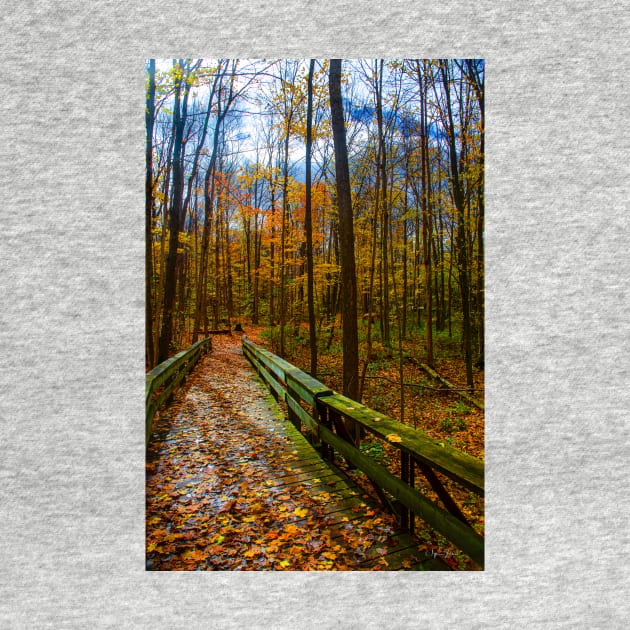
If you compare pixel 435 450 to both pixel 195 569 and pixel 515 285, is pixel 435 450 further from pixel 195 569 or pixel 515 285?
pixel 195 569

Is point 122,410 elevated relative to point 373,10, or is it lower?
lower

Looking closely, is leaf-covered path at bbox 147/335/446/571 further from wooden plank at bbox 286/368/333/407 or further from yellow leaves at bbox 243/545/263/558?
wooden plank at bbox 286/368/333/407

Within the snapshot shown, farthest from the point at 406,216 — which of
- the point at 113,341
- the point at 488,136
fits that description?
the point at 113,341

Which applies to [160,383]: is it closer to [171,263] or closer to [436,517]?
[436,517]

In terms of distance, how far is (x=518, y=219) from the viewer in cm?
170

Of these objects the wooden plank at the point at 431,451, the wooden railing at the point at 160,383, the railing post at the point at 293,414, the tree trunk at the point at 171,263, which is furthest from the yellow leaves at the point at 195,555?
the tree trunk at the point at 171,263

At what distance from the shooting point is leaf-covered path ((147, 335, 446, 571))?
59.5 inches

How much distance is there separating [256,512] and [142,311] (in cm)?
111

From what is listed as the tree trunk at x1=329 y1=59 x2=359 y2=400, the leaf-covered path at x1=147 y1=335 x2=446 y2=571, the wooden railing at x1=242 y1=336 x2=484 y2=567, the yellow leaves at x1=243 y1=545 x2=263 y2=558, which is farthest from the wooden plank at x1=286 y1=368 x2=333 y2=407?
the yellow leaves at x1=243 y1=545 x2=263 y2=558

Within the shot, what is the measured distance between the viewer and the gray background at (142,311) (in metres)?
1.54

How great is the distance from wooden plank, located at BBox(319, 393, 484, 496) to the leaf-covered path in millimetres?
441

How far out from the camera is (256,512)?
1717mm

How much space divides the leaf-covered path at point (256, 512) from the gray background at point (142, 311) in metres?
0.10

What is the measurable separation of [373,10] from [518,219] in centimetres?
127
